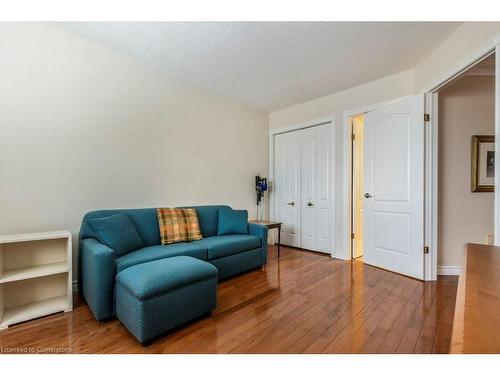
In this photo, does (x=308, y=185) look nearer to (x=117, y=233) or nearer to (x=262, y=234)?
(x=262, y=234)

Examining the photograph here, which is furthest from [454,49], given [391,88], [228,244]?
[228,244]

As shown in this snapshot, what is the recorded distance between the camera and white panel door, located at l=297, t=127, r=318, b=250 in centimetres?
389

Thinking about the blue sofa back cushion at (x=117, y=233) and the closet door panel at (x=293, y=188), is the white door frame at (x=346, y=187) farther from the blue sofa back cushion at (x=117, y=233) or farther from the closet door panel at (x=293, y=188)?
the blue sofa back cushion at (x=117, y=233)

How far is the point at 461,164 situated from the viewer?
9.04ft

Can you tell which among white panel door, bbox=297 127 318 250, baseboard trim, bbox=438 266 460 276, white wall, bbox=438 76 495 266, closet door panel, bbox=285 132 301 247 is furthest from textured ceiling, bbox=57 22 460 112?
baseboard trim, bbox=438 266 460 276

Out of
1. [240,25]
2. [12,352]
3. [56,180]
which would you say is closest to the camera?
[12,352]

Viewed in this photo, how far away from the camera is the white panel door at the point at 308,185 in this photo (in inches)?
153

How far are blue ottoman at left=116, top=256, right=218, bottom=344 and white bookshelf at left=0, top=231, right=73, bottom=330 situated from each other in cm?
62

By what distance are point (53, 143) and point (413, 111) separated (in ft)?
12.4

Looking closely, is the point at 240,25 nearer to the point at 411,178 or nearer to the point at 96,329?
the point at 411,178

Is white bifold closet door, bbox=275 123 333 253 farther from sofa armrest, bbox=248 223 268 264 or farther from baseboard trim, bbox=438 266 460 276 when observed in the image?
baseboard trim, bbox=438 266 460 276

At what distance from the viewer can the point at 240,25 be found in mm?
2088
